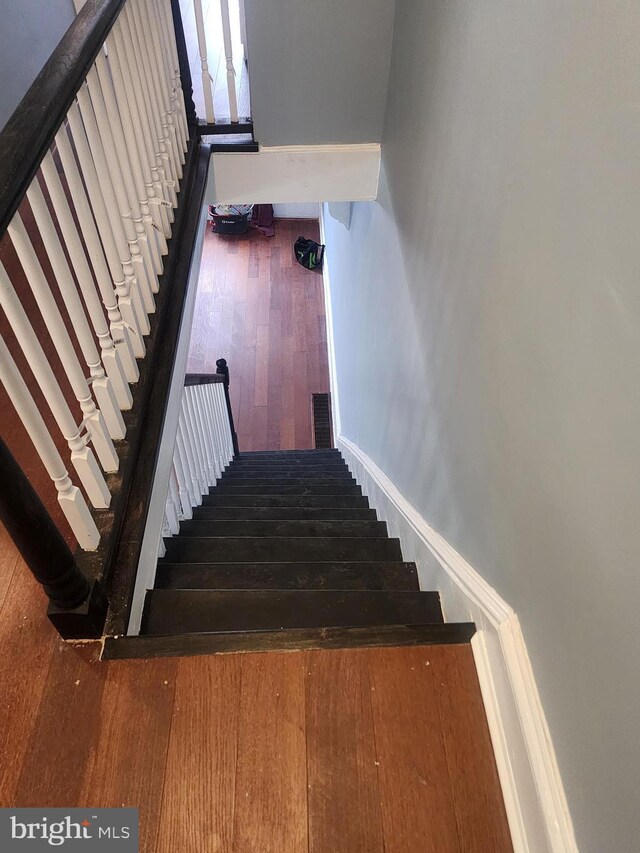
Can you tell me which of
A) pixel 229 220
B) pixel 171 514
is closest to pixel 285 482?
pixel 171 514

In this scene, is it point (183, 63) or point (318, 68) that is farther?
point (318, 68)

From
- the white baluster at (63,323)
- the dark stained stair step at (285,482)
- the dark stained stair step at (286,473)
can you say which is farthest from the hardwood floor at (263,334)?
the white baluster at (63,323)

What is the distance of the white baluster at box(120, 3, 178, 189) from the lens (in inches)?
55.7

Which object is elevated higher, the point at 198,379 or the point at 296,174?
the point at 296,174

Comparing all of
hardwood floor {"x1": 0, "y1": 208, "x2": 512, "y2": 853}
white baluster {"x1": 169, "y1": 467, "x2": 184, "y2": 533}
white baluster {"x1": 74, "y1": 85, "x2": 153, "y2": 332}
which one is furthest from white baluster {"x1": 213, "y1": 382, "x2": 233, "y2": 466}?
hardwood floor {"x1": 0, "y1": 208, "x2": 512, "y2": 853}

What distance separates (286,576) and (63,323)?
1019 millimetres

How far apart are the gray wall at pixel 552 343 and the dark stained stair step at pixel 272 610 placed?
0.25 meters

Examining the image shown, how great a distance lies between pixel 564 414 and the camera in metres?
0.82

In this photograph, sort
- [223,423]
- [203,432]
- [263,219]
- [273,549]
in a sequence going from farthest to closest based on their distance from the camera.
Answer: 1. [263,219]
2. [223,423]
3. [203,432]
4. [273,549]

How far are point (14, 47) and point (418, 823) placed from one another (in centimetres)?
353

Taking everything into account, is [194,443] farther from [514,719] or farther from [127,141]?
[514,719]

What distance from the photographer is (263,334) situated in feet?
17.9

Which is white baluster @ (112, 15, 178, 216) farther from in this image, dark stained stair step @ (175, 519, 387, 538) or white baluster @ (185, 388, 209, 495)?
dark stained stair step @ (175, 519, 387, 538)

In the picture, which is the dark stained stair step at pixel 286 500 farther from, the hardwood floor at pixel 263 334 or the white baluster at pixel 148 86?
the hardwood floor at pixel 263 334
